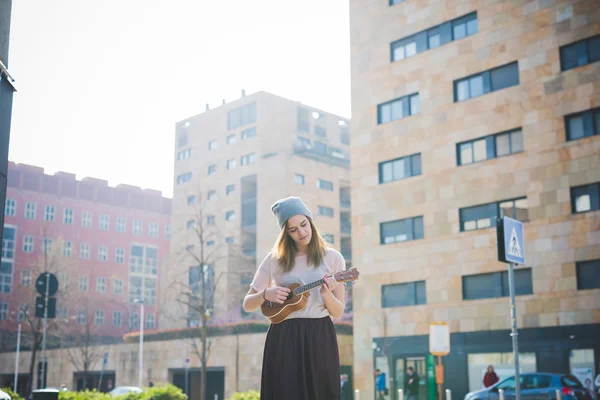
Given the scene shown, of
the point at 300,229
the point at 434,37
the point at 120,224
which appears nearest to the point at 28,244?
A: the point at 120,224

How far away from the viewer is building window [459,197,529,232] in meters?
34.9

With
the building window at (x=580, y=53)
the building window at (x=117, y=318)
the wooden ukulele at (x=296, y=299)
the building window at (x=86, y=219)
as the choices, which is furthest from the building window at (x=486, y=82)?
the building window at (x=86, y=219)

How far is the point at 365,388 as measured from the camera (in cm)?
4025

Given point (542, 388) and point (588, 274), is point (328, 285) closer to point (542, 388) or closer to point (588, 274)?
point (542, 388)

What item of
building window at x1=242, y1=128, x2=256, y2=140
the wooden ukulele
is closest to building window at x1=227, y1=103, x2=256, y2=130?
building window at x1=242, y1=128, x2=256, y2=140

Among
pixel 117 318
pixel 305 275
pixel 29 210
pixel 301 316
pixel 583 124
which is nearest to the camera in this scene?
pixel 301 316

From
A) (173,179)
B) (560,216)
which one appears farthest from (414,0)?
(173,179)

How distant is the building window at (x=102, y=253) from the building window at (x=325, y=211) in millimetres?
33101

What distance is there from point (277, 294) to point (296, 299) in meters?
0.14

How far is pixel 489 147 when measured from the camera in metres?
36.5

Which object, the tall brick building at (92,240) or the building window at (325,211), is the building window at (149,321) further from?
the building window at (325,211)

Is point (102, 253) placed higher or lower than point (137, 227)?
lower

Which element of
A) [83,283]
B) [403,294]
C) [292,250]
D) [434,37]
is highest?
[434,37]

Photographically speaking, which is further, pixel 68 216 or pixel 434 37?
→ pixel 68 216
